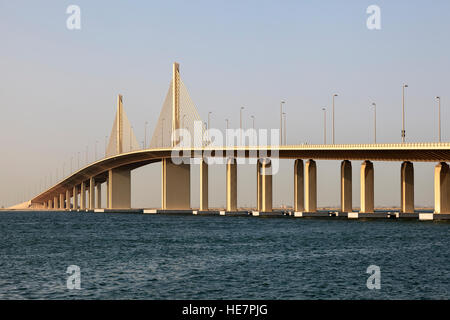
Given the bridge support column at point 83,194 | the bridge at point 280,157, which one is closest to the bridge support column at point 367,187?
the bridge at point 280,157

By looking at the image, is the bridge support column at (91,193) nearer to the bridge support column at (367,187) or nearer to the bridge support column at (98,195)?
the bridge support column at (98,195)

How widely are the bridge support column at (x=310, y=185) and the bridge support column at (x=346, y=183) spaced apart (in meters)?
4.27

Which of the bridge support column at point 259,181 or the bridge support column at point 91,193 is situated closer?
the bridge support column at point 259,181

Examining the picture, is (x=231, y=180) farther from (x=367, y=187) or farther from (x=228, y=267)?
(x=228, y=267)

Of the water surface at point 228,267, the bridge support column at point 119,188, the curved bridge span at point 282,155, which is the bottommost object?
the water surface at point 228,267

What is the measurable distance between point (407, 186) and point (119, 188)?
70.2 metres

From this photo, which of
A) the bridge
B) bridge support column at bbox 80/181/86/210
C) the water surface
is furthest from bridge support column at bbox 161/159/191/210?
bridge support column at bbox 80/181/86/210

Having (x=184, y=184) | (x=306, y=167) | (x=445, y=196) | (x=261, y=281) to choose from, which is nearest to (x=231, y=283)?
(x=261, y=281)

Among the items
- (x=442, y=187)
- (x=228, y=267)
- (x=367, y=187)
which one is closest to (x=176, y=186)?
(x=367, y=187)

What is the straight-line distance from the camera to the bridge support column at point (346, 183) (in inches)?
4003
